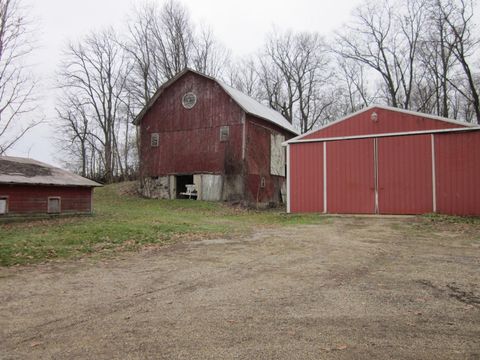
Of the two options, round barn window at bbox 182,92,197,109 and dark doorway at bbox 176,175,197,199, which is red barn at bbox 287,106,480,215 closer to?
dark doorway at bbox 176,175,197,199

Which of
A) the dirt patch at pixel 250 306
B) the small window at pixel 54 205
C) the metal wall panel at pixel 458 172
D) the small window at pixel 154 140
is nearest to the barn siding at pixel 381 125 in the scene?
the metal wall panel at pixel 458 172

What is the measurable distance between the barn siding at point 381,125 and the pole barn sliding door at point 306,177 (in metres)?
0.74

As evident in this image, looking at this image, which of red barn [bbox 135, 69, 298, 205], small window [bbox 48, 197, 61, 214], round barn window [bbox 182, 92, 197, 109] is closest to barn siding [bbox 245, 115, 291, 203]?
red barn [bbox 135, 69, 298, 205]

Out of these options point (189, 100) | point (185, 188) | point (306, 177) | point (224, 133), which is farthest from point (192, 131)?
point (306, 177)

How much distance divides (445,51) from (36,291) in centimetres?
3067

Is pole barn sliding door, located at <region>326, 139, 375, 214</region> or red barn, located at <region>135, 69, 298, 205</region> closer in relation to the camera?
pole barn sliding door, located at <region>326, 139, 375, 214</region>

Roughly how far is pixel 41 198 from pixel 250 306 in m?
14.6

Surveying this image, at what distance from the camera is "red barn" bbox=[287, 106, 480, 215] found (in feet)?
46.0

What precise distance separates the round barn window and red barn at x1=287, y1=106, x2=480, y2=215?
28.1ft

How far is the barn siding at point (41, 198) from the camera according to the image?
15.2m

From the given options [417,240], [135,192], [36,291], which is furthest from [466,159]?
[135,192]

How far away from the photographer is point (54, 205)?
16781mm

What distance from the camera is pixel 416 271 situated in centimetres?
598

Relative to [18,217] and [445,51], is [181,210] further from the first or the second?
[445,51]
